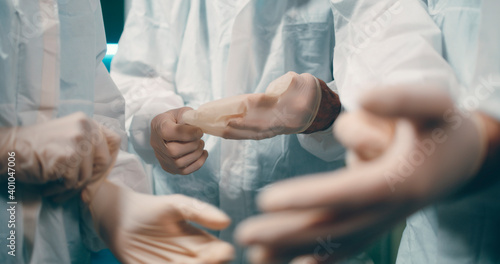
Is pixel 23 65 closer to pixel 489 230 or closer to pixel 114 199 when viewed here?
pixel 114 199

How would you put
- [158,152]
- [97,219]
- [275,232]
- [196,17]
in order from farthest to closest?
1. [196,17]
2. [158,152]
3. [97,219]
4. [275,232]

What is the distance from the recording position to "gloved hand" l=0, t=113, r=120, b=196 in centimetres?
46

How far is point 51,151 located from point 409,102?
457 millimetres

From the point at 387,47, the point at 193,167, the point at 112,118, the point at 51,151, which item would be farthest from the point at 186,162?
the point at 387,47

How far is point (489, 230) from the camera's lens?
17.6 inches

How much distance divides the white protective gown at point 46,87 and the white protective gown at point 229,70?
28cm

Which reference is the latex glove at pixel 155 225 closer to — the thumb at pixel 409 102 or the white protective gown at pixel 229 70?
the thumb at pixel 409 102

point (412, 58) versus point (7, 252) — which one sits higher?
point (412, 58)

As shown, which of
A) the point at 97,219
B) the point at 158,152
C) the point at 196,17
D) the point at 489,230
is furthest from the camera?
the point at 196,17

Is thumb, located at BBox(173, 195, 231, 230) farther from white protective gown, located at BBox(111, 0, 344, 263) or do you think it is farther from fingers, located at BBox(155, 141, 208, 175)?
white protective gown, located at BBox(111, 0, 344, 263)

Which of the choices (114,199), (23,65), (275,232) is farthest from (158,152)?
(275,232)

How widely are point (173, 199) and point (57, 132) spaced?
7.6 inches

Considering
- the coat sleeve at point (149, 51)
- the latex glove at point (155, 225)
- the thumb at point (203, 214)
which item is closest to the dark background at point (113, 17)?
the coat sleeve at point (149, 51)

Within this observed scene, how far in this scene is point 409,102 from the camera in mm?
285
